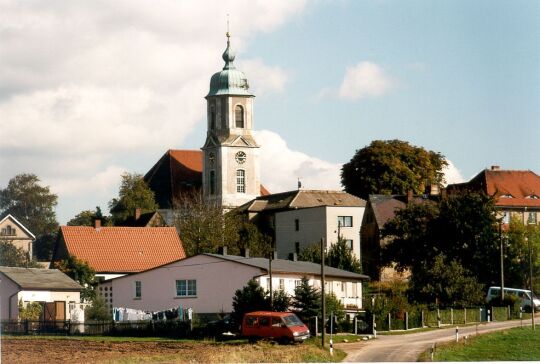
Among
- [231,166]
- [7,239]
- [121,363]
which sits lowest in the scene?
[121,363]

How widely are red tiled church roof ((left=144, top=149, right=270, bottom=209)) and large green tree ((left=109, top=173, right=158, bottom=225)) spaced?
1189cm

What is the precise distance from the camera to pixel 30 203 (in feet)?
452

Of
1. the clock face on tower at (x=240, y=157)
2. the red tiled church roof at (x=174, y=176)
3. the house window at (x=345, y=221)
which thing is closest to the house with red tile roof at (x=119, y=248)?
the house window at (x=345, y=221)

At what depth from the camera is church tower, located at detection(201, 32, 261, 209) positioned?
14775 cm

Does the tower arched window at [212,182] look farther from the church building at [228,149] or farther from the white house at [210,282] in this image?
the white house at [210,282]

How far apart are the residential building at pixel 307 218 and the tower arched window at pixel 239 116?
20.3 metres

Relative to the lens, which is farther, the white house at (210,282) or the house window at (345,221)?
the house window at (345,221)

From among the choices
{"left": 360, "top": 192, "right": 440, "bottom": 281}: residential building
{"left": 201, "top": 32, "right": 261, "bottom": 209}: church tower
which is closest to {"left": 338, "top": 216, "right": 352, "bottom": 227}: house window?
{"left": 360, "top": 192, "right": 440, "bottom": 281}: residential building

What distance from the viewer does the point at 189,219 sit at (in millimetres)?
111250

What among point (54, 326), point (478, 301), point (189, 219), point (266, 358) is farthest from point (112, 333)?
point (189, 219)

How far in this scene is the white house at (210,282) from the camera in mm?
68312

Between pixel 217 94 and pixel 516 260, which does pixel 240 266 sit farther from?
pixel 217 94

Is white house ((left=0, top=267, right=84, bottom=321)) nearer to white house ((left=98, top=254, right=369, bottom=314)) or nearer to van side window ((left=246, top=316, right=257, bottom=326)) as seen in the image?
white house ((left=98, top=254, right=369, bottom=314))

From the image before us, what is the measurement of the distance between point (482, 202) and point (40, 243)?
206 ft
